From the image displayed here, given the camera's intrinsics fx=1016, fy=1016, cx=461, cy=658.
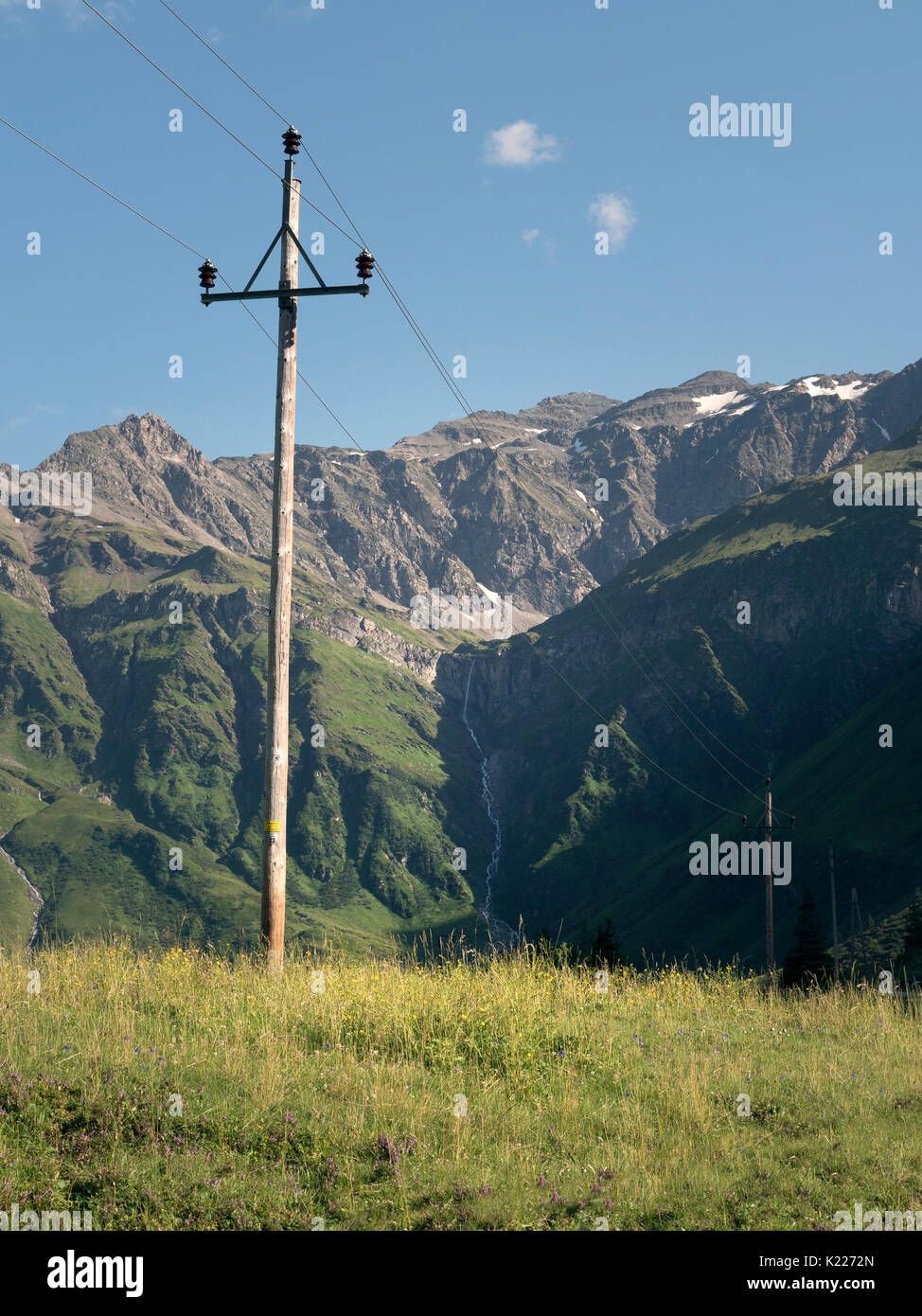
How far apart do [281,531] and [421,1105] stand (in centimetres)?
933

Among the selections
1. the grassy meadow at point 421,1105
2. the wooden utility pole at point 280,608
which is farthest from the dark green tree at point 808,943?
the wooden utility pole at point 280,608

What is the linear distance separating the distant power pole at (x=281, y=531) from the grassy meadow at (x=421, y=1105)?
1983mm

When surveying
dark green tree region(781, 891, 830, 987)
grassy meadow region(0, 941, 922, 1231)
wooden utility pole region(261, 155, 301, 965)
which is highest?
wooden utility pole region(261, 155, 301, 965)

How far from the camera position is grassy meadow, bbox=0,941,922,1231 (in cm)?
812

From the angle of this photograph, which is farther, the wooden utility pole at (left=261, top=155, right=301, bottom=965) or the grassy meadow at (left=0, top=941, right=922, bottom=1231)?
the wooden utility pole at (left=261, top=155, right=301, bottom=965)

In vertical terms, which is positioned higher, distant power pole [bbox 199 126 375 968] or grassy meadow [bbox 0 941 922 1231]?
distant power pole [bbox 199 126 375 968]

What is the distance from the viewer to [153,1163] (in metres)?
8.37

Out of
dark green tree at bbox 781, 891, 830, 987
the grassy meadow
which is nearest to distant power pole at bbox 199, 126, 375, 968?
the grassy meadow

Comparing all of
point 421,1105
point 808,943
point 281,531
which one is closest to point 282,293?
point 281,531

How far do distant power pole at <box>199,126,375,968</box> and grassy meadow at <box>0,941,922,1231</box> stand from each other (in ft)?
6.51

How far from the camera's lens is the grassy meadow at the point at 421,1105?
812cm

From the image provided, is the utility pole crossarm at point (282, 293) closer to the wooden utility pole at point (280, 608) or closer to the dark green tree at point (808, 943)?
the wooden utility pole at point (280, 608)

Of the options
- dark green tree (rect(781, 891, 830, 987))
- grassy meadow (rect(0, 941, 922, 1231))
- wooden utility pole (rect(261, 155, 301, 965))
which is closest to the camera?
grassy meadow (rect(0, 941, 922, 1231))

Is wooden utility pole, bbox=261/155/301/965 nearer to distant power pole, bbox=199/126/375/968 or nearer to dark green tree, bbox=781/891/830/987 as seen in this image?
distant power pole, bbox=199/126/375/968
